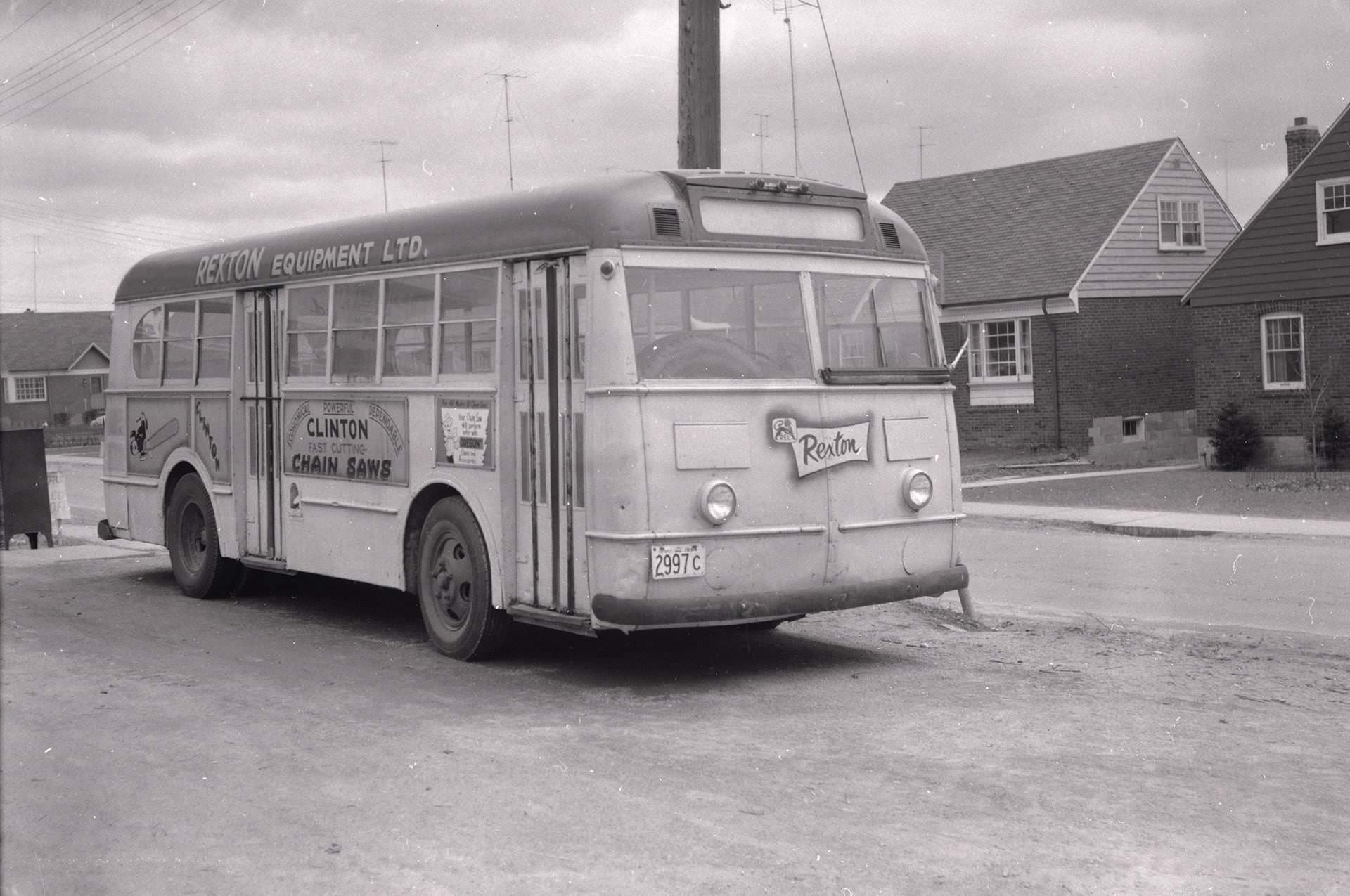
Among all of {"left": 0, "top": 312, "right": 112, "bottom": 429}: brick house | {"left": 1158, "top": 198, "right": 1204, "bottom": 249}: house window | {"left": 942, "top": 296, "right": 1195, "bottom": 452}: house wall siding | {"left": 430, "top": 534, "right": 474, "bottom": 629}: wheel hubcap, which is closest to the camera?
{"left": 430, "top": 534, "right": 474, "bottom": 629}: wheel hubcap

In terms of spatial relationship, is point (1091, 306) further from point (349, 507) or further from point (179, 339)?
point (349, 507)

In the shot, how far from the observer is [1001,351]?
34469 mm

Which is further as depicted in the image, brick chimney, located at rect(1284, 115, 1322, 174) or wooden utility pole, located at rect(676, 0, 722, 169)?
brick chimney, located at rect(1284, 115, 1322, 174)

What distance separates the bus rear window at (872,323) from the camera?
29.5 feet

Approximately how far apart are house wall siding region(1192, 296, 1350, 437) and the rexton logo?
21095 millimetres

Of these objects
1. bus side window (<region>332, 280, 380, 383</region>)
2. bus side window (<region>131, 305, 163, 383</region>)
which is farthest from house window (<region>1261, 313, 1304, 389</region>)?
bus side window (<region>332, 280, 380, 383</region>)

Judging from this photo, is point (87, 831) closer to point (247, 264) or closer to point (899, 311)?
point (899, 311)

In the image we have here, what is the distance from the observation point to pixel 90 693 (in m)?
8.42

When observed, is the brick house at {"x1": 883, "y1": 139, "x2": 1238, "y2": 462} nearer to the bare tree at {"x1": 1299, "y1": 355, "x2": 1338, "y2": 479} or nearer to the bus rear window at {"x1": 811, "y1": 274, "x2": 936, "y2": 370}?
the bare tree at {"x1": 1299, "y1": 355, "x2": 1338, "y2": 479}

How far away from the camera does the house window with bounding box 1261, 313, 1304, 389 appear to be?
28234mm

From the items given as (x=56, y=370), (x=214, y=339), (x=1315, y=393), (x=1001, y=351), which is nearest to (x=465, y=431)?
(x=214, y=339)

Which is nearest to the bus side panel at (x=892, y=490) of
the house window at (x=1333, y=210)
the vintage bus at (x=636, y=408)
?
the vintage bus at (x=636, y=408)

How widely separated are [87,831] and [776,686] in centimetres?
398

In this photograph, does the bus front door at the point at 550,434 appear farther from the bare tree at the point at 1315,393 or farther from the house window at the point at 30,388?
the house window at the point at 30,388
